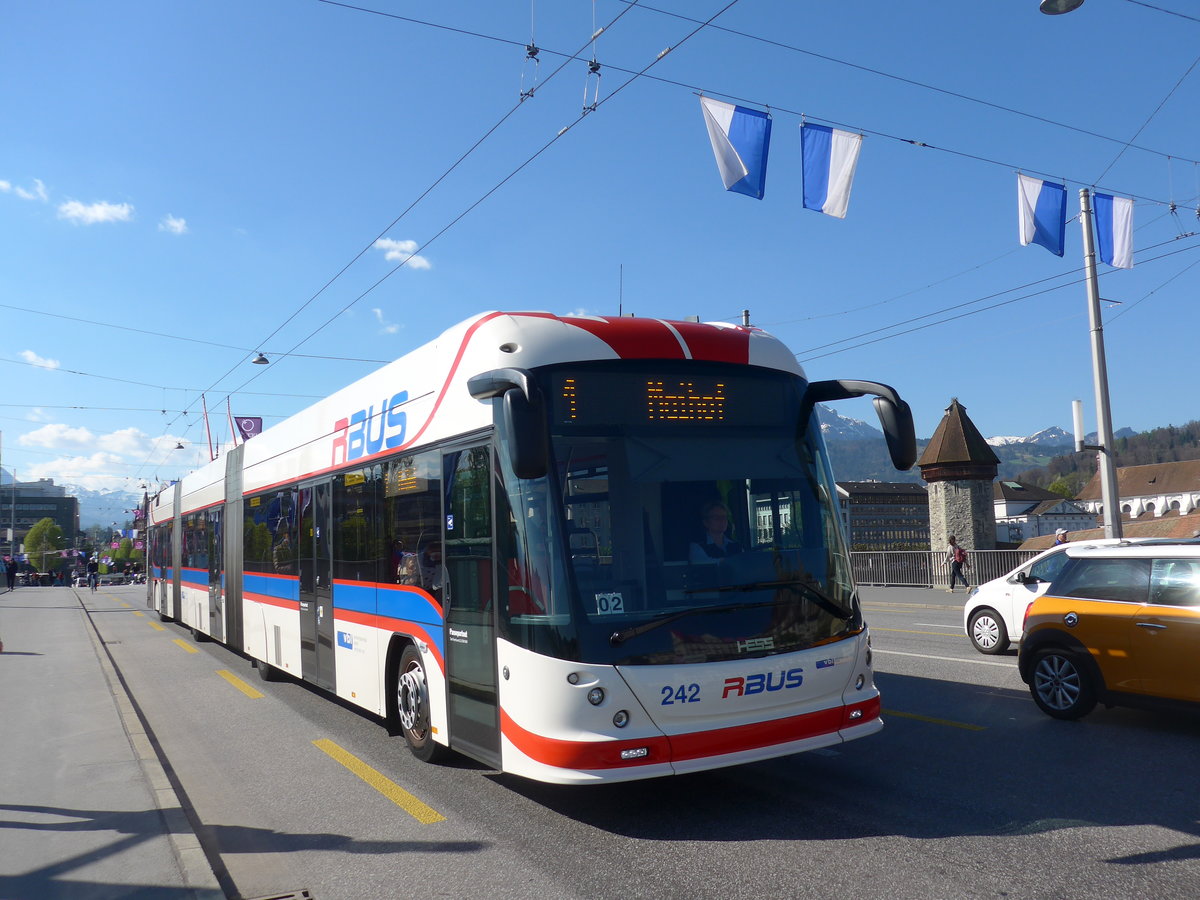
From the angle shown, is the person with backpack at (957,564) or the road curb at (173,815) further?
the person with backpack at (957,564)

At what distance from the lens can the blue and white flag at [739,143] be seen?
12125 mm

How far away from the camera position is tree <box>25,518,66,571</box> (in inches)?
5084

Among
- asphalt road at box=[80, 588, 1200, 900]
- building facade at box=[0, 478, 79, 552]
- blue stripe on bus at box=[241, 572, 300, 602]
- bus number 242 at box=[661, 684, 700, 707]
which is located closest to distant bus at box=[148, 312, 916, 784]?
bus number 242 at box=[661, 684, 700, 707]

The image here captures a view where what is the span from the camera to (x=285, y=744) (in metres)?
8.65

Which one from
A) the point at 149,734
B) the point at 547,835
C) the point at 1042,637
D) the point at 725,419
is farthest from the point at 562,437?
the point at 149,734

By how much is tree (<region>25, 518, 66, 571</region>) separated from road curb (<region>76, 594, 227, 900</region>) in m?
136

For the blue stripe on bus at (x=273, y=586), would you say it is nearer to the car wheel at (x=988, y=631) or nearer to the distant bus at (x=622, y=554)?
the distant bus at (x=622, y=554)

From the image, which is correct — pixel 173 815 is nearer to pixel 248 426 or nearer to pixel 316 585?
pixel 316 585

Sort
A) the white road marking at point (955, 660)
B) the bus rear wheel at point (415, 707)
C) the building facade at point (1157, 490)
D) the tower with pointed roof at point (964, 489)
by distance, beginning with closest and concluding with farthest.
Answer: the bus rear wheel at point (415, 707)
the white road marking at point (955, 660)
the tower with pointed roof at point (964, 489)
the building facade at point (1157, 490)

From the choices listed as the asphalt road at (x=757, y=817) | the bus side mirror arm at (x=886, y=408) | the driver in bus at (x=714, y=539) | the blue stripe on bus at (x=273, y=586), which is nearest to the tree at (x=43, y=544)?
the blue stripe on bus at (x=273, y=586)

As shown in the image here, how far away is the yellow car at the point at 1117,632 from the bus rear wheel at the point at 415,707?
5503mm

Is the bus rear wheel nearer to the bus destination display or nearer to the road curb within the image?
the road curb

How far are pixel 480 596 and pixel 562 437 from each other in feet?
4.20

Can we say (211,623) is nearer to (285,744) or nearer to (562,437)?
(285,744)
